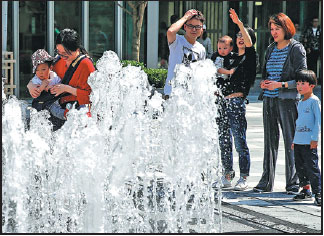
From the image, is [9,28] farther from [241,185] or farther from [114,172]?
[114,172]

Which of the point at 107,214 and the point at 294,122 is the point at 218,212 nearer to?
the point at 107,214

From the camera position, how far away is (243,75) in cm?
730

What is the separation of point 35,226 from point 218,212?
4.75 feet

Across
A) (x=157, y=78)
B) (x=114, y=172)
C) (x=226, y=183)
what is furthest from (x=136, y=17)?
(x=114, y=172)

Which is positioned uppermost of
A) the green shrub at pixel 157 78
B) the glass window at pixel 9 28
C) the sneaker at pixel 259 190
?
the glass window at pixel 9 28

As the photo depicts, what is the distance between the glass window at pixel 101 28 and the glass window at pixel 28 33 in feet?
3.78

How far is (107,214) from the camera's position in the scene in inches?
222

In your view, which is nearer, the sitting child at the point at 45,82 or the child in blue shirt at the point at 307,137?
the sitting child at the point at 45,82

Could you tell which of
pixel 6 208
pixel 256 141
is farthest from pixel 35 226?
pixel 256 141

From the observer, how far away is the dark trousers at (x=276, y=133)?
6992 millimetres

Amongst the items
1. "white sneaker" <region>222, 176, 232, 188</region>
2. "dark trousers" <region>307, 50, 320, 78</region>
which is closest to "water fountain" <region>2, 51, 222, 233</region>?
"white sneaker" <region>222, 176, 232, 188</region>

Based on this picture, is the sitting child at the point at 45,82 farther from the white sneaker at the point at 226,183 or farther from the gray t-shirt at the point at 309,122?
the gray t-shirt at the point at 309,122

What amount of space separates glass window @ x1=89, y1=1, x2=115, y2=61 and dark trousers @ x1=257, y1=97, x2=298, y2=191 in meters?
10.5

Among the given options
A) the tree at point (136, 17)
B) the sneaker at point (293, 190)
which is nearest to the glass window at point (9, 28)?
the tree at point (136, 17)
